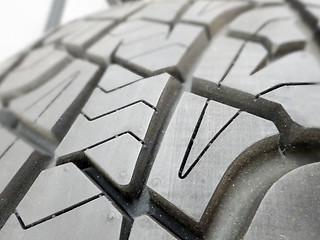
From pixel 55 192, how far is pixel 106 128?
0.14 meters

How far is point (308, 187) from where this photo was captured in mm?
538

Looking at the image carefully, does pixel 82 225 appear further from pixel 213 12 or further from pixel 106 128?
pixel 213 12

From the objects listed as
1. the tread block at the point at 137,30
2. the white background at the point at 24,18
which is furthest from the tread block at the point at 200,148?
the white background at the point at 24,18

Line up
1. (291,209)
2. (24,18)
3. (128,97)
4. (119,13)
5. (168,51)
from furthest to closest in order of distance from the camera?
(24,18) → (119,13) → (168,51) → (128,97) → (291,209)

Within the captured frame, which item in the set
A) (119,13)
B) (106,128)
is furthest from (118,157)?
(119,13)

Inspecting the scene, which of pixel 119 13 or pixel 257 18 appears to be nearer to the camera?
pixel 257 18

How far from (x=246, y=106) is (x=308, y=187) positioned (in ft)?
0.60

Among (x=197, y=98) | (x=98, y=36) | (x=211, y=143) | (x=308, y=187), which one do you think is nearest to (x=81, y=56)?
(x=98, y=36)

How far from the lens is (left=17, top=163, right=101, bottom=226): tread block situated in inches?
22.4

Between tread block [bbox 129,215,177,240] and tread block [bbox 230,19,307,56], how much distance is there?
490mm

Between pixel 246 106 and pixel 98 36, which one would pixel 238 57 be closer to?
pixel 246 106

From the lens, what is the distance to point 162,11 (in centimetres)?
112

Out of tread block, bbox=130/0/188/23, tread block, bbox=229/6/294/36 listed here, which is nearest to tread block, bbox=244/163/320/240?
tread block, bbox=229/6/294/36

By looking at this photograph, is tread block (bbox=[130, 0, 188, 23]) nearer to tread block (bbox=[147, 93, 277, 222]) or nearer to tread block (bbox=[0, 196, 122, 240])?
tread block (bbox=[147, 93, 277, 222])
